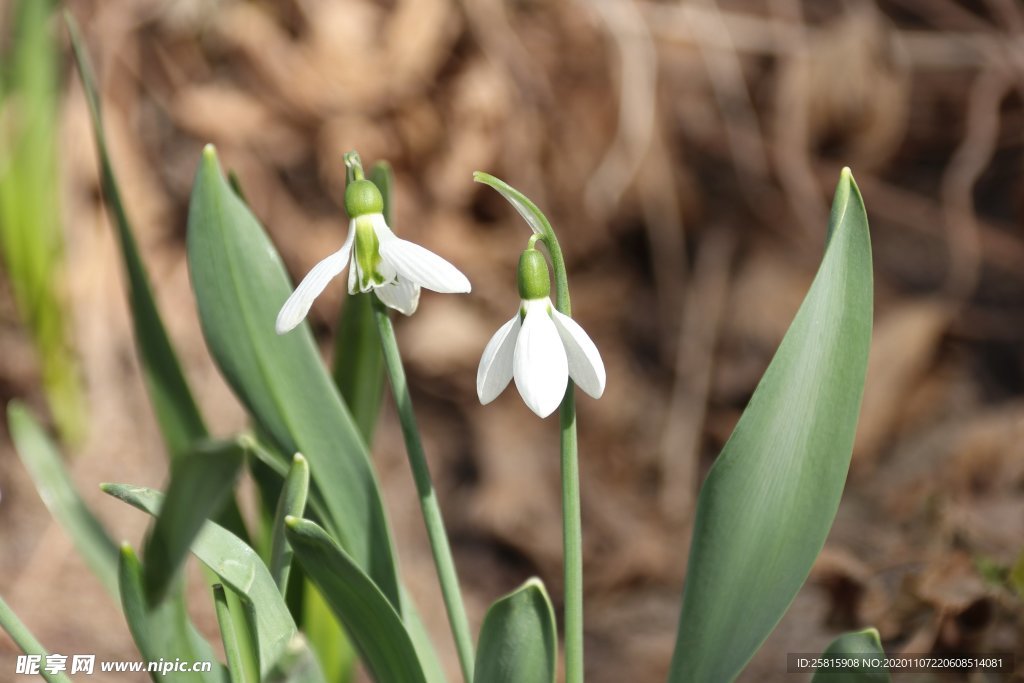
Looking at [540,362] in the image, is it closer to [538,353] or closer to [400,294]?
[538,353]

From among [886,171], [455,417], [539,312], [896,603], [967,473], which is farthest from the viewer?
[886,171]

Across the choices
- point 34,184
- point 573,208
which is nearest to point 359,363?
point 34,184

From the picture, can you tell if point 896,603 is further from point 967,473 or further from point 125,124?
point 125,124

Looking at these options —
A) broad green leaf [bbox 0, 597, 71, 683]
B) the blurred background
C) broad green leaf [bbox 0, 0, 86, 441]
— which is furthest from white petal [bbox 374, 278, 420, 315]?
broad green leaf [bbox 0, 0, 86, 441]

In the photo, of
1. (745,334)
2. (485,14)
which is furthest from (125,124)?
(745,334)

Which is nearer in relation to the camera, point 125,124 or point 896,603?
point 896,603

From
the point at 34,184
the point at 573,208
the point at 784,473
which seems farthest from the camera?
the point at 573,208
